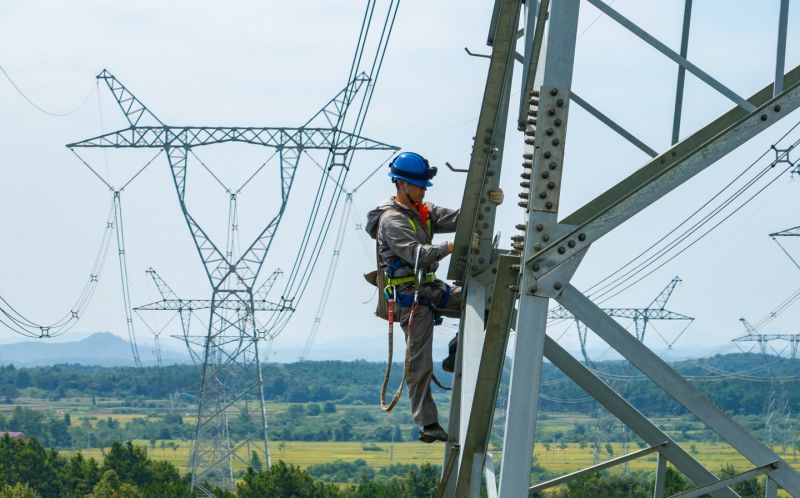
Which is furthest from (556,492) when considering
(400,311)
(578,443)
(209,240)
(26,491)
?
(400,311)

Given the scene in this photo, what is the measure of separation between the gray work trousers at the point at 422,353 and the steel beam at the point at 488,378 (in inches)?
31.3

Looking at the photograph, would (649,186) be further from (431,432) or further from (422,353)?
(431,432)

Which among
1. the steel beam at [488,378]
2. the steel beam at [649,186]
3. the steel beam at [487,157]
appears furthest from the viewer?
the steel beam at [487,157]

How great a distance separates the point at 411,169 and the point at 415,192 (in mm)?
187

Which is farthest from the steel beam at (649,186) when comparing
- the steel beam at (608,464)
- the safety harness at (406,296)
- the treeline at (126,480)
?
the treeline at (126,480)

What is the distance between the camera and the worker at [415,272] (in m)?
10.1

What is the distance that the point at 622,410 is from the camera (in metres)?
10.3

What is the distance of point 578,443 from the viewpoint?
139m

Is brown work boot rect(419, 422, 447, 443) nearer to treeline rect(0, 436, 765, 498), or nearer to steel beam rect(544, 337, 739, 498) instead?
steel beam rect(544, 337, 739, 498)

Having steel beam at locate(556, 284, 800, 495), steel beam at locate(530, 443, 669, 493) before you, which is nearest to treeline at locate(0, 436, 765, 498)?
steel beam at locate(530, 443, 669, 493)

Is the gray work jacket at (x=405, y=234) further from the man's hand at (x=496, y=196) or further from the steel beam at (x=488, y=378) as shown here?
the steel beam at (x=488, y=378)

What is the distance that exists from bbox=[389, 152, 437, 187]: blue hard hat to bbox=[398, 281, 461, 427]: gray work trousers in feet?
2.69

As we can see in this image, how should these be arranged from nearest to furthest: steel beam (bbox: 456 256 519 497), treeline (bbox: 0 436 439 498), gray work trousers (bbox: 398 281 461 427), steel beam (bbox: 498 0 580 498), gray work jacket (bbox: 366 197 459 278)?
steel beam (bbox: 498 0 580 498)
steel beam (bbox: 456 256 519 497)
gray work jacket (bbox: 366 197 459 278)
gray work trousers (bbox: 398 281 461 427)
treeline (bbox: 0 436 439 498)

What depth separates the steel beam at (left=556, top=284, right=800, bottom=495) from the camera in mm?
7828
